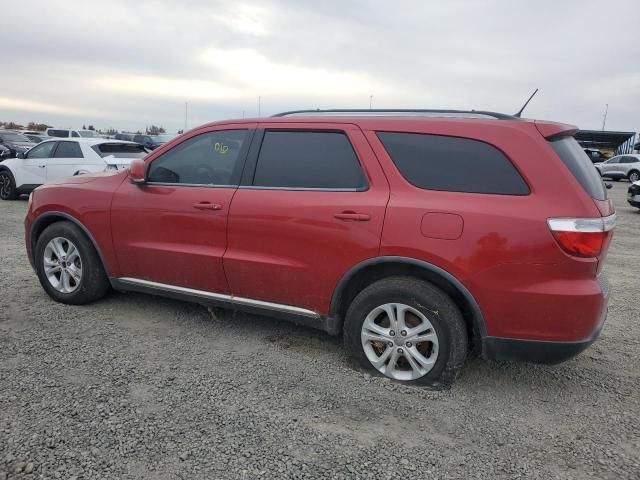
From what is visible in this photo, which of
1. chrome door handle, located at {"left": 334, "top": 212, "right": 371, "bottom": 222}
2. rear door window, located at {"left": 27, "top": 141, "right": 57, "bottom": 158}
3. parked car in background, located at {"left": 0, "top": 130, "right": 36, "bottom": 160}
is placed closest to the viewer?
chrome door handle, located at {"left": 334, "top": 212, "right": 371, "bottom": 222}

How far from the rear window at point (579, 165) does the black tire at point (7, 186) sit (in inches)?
497

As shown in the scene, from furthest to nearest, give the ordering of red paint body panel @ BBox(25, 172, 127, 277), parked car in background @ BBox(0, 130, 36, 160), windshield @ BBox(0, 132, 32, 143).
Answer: windshield @ BBox(0, 132, 32, 143)
parked car in background @ BBox(0, 130, 36, 160)
red paint body panel @ BBox(25, 172, 127, 277)

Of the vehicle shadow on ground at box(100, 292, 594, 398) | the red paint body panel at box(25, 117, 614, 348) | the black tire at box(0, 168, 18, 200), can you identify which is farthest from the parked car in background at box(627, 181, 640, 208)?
the black tire at box(0, 168, 18, 200)

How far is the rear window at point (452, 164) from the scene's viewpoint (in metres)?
3.05

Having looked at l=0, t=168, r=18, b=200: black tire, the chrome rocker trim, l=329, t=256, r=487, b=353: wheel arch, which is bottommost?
l=0, t=168, r=18, b=200: black tire

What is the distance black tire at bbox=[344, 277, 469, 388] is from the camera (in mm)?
3148

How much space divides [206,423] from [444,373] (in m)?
1.45

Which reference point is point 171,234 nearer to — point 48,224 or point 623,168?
point 48,224

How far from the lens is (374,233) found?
3248mm

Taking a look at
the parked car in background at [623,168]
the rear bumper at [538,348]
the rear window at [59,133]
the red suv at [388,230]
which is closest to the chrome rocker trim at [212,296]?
the red suv at [388,230]

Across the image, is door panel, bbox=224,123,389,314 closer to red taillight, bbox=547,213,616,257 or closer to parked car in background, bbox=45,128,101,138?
red taillight, bbox=547,213,616,257

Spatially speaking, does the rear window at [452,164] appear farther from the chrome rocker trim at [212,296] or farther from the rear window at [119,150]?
the rear window at [119,150]

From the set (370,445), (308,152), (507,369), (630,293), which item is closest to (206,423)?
(370,445)

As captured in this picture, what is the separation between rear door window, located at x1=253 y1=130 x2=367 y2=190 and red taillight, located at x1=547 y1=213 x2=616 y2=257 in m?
1.18
